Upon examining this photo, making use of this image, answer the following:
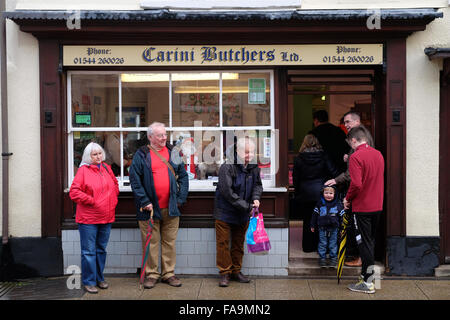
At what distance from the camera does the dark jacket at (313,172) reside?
770cm

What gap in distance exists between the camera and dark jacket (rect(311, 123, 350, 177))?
7.80m

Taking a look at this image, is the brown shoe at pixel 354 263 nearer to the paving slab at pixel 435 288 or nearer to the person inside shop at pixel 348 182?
the person inside shop at pixel 348 182

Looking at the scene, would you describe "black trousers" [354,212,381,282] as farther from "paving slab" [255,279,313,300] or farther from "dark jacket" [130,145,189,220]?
"dark jacket" [130,145,189,220]

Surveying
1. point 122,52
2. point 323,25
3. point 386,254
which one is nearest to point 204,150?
point 122,52

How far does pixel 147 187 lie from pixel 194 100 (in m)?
1.50

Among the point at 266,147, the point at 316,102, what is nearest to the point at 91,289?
the point at 266,147

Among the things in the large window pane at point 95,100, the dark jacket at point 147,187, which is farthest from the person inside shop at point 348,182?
the large window pane at point 95,100

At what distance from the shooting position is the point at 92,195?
21.4 feet

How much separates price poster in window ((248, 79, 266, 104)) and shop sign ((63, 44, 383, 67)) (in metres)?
0.32

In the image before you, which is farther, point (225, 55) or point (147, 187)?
point (225, 55)

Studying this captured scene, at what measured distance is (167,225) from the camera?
6859 millimetres

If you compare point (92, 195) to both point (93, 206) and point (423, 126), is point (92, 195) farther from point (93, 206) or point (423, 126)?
point (423, 126)

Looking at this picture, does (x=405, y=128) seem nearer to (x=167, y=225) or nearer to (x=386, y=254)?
(x=386, y=254)

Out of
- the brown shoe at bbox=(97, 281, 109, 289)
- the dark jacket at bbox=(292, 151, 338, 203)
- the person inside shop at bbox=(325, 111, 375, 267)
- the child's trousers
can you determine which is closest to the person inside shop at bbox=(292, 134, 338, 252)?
the dark jacket at bbox=(292, 151, 338, 203)
